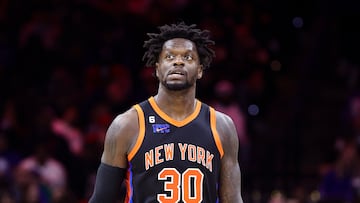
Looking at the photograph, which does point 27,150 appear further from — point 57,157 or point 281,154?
point 281,154

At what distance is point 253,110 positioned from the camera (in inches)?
452

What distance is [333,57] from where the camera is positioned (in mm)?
12578

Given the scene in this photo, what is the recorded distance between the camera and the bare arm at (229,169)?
528 cm

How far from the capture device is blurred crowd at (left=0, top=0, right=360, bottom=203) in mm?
10141

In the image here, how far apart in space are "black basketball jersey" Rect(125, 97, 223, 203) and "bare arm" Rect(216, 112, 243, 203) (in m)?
0.05

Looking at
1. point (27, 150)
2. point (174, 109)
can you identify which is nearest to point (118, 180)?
point (174, 109)

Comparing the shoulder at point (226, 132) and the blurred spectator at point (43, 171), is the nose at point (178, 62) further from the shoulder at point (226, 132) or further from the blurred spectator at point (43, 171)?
the blurred spectator at point (43, 171)

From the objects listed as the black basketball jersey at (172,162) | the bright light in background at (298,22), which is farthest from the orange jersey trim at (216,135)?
the bright light in background at (298,22)

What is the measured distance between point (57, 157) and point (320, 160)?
352 cm

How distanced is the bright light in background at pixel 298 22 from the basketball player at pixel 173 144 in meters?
7.70

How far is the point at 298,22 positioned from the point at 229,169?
794 cm

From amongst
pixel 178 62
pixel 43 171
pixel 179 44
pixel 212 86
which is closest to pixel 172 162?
pixel 178 62

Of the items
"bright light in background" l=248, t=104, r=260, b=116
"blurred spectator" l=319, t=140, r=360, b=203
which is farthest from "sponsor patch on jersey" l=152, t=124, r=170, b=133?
"bright light in background" l=248, t=104, r=260, b=116

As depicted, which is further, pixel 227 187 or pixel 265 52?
pixel 265 52
